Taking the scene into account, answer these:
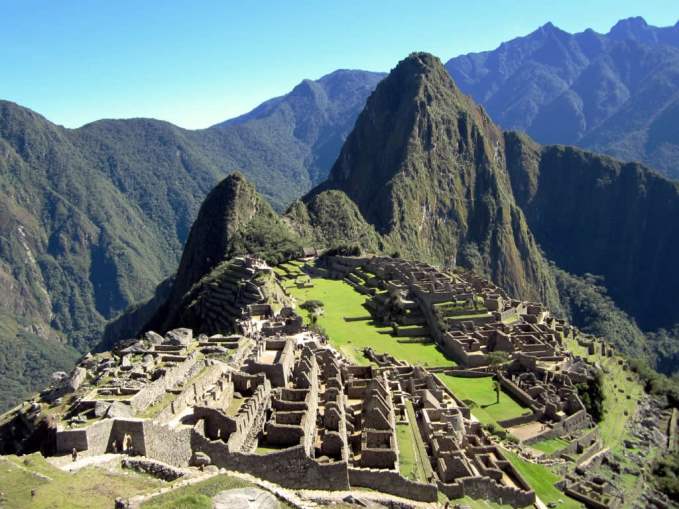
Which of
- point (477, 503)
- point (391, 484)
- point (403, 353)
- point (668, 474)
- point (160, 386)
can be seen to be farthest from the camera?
Answer: point (403, 353)

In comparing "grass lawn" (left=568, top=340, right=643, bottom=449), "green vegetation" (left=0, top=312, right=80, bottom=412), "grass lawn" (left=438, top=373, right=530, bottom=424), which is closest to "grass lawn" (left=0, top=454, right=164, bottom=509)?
"grass lawn" (left=438, top=373, right=530, bottom=424)

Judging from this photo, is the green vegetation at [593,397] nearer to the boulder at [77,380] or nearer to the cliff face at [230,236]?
the boulder at [77,380]

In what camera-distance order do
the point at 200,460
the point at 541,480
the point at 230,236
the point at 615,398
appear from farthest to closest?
the point at 230,236, the point at 615,398, the point at 541,480, the point at 200,460

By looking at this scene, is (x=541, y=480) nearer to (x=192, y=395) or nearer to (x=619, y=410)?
(x=192, y=395)

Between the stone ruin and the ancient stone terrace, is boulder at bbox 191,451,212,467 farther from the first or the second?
the ancient stone terrace

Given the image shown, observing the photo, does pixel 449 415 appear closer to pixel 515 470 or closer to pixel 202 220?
pixel 515 470

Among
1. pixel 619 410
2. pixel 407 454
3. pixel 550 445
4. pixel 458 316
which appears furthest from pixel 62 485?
pixel 619 410

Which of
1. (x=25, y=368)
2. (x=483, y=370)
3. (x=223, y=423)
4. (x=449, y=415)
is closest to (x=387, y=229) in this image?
(x=25, y=368)
